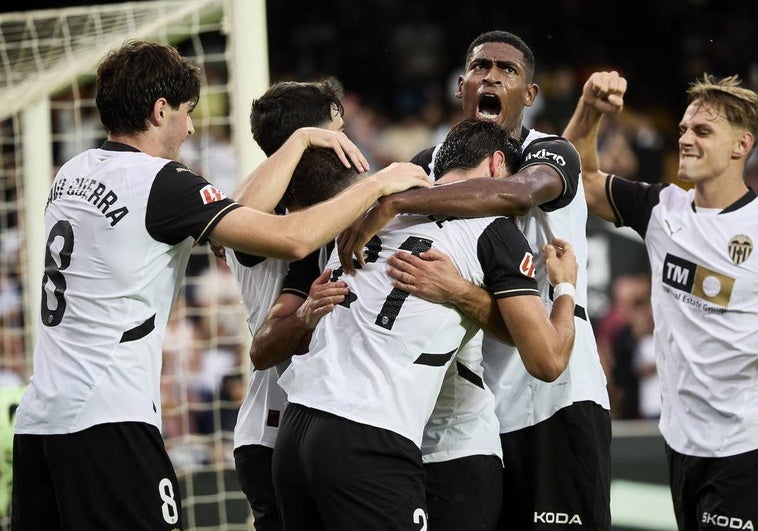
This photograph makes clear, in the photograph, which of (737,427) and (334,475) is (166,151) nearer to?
(334,475)

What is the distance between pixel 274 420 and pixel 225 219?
34.9 inches

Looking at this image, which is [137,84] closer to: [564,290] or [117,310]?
[117,310]

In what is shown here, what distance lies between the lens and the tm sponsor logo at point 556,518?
3.93 m

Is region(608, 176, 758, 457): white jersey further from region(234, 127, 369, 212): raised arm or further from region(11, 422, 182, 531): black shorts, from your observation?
region(11, 422, 182, 531): black shorts

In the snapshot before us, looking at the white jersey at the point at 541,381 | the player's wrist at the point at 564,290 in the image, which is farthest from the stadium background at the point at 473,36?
the player's wrist at the point at 564,290

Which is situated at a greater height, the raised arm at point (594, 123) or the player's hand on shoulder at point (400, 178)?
the raised arm at point (594, 123)

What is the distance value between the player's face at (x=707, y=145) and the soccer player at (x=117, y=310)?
6.34ft

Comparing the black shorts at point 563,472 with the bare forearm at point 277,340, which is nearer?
the bare forearm at point 277,340

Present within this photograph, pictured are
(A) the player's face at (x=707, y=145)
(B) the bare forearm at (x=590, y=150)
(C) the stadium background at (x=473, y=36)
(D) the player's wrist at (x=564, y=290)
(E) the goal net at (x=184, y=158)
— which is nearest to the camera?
(D) the player's wrist at (x=564, y=290)

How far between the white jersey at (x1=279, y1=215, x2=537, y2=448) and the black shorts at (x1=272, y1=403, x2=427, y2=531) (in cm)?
4

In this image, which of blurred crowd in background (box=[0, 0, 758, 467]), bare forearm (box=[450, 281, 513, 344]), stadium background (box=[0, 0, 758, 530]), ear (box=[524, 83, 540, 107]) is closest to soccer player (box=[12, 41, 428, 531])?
bare forearm (box=[450, 281, 513, 344])

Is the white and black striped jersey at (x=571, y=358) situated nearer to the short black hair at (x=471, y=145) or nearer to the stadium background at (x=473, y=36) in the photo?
the short black hair at (x=471, y=145)

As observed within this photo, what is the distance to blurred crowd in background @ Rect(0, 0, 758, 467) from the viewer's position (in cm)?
983

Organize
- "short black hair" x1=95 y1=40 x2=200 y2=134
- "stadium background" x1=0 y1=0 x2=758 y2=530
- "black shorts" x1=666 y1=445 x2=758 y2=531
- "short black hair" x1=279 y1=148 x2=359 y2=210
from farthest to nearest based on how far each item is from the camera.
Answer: "stadium background" x1=0 y1=0 x2=758 y2=530 < "black shorts" x1=666 y1=445 x2=758 y2=531 < "short black hair" x1=279 y1=148 x2=359 y2=210 < "short black hair" x1=95 y1=40 x2=200 y2=134
